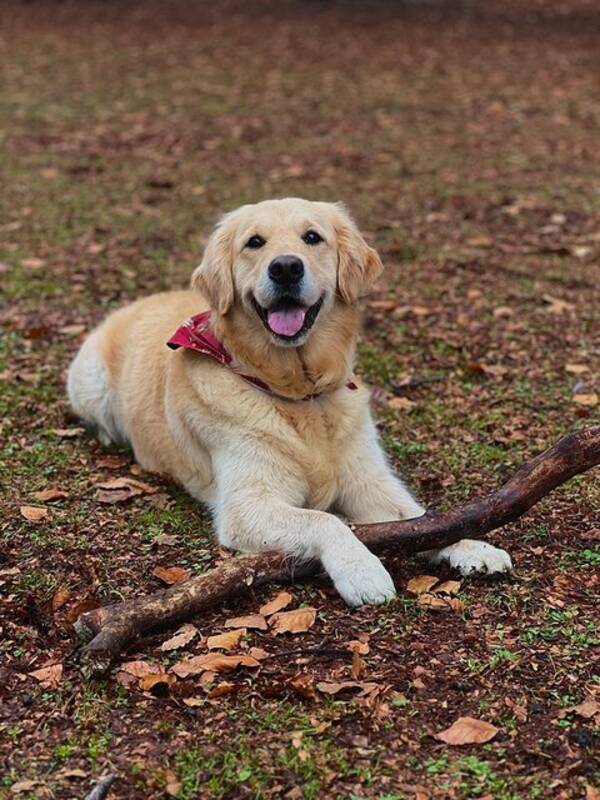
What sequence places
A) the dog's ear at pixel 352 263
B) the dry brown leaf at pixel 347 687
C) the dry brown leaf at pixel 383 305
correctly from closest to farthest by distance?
the dry brown leaf at pixel 347 687 < the dog's ear at pixel 352 263 < the dry brown leaf at pixel 383 305

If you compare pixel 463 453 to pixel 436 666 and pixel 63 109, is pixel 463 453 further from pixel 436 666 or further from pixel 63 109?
pixel 63 109

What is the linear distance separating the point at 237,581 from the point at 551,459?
1298 millimetres

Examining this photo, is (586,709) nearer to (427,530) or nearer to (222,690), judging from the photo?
(427,530)

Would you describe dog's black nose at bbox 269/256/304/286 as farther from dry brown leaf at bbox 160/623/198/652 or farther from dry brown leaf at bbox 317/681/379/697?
dry brown leaf at bbox 317/681/379/697

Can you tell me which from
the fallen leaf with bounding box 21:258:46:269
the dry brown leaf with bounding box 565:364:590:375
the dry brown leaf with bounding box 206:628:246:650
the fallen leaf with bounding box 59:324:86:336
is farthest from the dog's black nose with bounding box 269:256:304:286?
the fallen leaf with bounding box 21:258:46:269

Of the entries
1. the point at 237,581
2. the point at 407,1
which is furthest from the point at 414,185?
the point at 407,1

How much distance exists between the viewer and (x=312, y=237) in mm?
Result: 4918

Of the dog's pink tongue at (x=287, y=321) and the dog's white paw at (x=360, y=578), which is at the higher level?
the dog's pink tongue at (x=287, y=321)

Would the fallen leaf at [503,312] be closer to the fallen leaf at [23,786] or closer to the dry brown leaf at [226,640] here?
the dry brown leaf at [226,640]

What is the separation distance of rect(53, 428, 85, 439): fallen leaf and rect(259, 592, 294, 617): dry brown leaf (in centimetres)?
221

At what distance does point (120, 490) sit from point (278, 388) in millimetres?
947

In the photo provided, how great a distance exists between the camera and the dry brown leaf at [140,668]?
3.62 metres

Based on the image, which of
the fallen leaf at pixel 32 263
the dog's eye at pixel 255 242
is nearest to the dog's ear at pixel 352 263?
the dog's eye at pixel 255 242

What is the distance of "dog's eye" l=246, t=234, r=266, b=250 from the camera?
16.0ft
